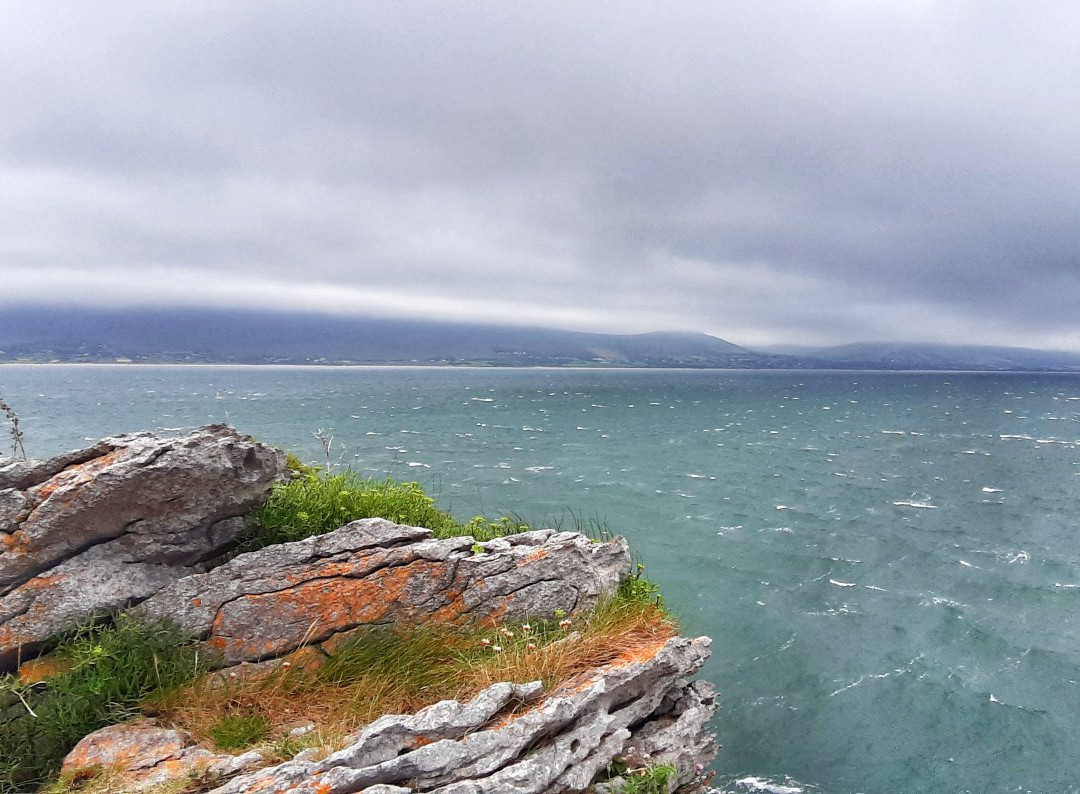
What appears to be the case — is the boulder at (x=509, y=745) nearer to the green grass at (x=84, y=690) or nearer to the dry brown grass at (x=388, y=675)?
the dry brown grass at (x=388, y=675)

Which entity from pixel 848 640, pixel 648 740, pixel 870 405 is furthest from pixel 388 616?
pixel 870 405

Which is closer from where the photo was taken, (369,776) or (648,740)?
(369,776)

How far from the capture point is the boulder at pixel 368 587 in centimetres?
755

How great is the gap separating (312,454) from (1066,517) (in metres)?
51.4

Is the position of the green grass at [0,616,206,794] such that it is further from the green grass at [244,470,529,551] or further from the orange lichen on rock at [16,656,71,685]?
the green grass at [244,470,529,551]

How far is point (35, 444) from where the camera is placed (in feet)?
167

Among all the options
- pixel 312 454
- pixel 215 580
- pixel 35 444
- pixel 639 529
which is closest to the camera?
pixel 215 580

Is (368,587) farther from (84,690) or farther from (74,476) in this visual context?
(74,476)

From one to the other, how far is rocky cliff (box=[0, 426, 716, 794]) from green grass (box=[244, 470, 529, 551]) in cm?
36

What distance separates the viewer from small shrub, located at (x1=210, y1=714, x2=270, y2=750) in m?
6.09

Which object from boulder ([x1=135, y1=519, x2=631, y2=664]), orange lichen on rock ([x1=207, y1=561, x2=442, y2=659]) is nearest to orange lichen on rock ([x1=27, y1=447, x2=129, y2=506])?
boulder ([x1=135, y1=519, x2=631, y2=664])

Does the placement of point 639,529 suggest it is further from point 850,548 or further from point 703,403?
point 703,403

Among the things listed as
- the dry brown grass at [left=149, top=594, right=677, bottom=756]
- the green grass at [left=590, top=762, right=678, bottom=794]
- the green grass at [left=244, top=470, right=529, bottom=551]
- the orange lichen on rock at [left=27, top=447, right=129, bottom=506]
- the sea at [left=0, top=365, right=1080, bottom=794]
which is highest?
the orange lichen on rock at [left=27, top=447, right=129, bottom=506]

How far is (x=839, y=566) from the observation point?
26406 mm
